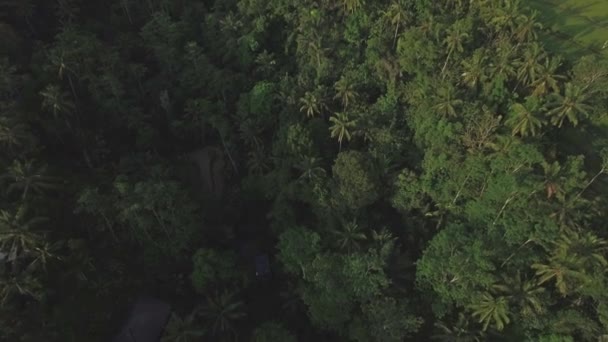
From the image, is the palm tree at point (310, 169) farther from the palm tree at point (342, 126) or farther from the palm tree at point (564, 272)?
the palm tree at point (564, 272)

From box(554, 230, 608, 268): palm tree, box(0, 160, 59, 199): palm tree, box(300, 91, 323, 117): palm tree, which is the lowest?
box(554, 230, 608, 268): palm tree

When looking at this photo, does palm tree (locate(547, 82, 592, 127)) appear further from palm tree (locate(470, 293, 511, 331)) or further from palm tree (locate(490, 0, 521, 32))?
palm tree (locate(470, 293, 511, 331))

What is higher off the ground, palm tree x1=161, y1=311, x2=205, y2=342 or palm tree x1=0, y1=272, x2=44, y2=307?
palm tree x1=0, y1=272, x2=44, y2=307

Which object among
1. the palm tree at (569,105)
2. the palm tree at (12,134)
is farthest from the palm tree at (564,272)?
the palm tree at (12,134)

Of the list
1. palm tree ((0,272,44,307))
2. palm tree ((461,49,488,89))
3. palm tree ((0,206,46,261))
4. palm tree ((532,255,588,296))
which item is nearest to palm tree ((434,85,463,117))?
palm tree ((461,49,488,89))

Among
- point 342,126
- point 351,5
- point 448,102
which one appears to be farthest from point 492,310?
point 351,5

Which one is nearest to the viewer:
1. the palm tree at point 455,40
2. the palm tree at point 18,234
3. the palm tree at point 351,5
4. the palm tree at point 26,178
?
the palm tree at point 18,234

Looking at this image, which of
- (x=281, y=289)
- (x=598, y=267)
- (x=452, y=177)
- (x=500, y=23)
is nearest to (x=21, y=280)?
(x=281, y=289)
